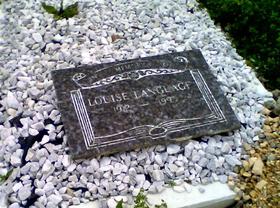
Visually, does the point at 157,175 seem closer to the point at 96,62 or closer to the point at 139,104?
the point at 139,104

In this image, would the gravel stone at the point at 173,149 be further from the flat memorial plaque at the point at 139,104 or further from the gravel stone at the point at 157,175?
the gravel stone at the point at 157,175

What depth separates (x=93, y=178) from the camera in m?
2.27

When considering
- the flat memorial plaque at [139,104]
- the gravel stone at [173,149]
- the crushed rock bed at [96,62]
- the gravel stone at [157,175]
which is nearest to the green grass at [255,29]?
the crushed rock bed at [96,62]

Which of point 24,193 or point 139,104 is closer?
point 24,193

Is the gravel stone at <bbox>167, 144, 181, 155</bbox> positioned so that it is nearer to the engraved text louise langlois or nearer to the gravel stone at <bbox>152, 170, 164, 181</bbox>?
the gravel stone at <bbox>152, 170, 164, 181</bbox>

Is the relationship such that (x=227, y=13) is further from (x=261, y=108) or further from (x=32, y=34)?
(x=32, y=34)

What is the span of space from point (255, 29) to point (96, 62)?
A: 1.34 metres

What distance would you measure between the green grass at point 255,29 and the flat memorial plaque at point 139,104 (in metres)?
0.52

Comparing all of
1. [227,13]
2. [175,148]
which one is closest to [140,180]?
[175,148]

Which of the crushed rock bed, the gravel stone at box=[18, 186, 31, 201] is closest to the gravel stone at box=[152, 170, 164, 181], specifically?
the crushed rock bed

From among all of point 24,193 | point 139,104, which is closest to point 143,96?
point 139,104

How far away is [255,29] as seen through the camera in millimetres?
3379

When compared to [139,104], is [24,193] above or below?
below

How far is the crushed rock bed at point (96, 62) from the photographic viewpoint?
227cm
